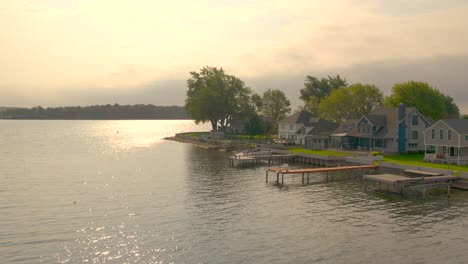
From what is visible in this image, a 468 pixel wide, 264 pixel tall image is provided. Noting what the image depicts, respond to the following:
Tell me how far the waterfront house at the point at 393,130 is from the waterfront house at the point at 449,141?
11362mm

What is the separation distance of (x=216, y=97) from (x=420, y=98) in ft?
194

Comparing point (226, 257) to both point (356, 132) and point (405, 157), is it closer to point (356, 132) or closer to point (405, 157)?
point (405, 157)

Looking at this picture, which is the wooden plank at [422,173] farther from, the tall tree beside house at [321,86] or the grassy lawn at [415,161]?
the tall tree beside house at [321,86]

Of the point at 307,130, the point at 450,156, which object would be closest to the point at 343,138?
the point at 307,130

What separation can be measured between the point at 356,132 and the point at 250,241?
61.9 meters

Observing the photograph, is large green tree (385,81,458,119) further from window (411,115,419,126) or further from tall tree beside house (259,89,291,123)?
tall tree beside house (259,89,291,123)

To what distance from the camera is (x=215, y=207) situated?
4256cm

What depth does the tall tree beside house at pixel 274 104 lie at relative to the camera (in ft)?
510

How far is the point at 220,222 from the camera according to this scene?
1453 inches

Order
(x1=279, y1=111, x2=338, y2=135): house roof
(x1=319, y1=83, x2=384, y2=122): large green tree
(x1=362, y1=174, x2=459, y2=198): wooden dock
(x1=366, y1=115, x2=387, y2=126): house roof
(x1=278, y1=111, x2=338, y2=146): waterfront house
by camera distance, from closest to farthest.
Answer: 1. (x1=362, y1=174, x2=459, y2=198): wooden dock
2. (x1=366, y1=115, x2=387, y2=126): house roof
3. (x1=278, y1=111, x2=338, y2=146): waterfront house
4. (x1=279, y1=111, x2=338, y2=135): house roof
5. (x1=319, y1=83, x2=384, y2=122): large green tree

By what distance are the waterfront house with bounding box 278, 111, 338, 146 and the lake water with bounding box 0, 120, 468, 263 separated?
120 feet

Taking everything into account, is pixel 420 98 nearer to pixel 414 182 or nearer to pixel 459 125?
pixel 459 125

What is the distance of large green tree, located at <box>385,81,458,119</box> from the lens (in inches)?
4316

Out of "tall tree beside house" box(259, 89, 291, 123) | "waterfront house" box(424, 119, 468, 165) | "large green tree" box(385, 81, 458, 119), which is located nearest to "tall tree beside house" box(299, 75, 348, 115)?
"tall tree beside house" box(259, 89, 291, 123)
